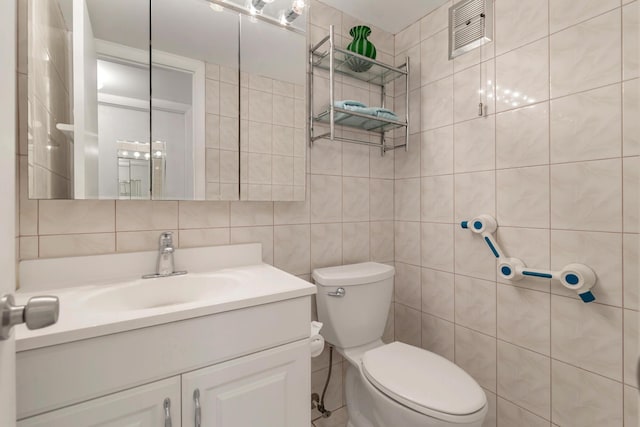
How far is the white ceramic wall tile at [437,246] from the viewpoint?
4.98 ft

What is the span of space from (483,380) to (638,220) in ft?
Result: 2.93

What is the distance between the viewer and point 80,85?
38.9 inches

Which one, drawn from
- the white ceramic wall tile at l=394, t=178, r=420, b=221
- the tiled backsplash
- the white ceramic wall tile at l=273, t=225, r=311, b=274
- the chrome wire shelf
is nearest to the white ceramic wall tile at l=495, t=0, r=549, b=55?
the tiled backsplash

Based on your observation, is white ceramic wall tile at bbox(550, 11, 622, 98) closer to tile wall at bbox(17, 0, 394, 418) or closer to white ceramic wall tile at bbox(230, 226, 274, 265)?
tile wall at bbox(17, 0, 394, 418)

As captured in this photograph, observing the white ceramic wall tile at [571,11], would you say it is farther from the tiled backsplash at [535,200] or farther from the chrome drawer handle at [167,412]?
the chrome drawer handle at [167,412]

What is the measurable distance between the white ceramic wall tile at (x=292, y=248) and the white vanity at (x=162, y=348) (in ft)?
0.79

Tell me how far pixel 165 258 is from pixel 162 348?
416 millimetres

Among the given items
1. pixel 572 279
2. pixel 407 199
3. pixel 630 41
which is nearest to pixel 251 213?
pixel 407 199

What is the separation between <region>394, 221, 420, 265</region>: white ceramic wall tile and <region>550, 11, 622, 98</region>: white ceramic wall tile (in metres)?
0.85

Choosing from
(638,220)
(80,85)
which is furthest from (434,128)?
(80,85)

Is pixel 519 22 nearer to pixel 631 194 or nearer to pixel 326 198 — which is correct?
pixel 631 194

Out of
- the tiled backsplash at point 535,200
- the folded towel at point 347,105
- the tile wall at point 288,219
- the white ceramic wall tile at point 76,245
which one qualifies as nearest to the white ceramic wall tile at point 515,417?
the tiled backsplash at point 535,200

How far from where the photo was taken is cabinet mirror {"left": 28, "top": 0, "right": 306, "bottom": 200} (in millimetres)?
963

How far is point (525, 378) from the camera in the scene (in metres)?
1.24
